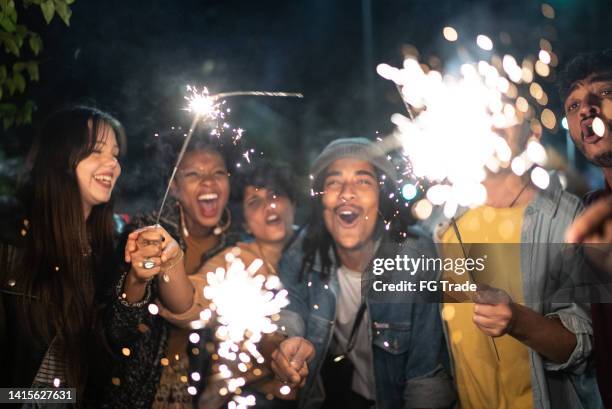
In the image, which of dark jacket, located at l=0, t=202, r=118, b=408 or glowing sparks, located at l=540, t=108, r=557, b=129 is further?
dark jacket, located at l=0, t=202, r=118, b=408

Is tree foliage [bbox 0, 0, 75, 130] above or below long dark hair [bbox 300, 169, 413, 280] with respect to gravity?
above

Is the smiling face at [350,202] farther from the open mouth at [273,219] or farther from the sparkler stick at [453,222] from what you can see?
the sparkler stick at [453,222]

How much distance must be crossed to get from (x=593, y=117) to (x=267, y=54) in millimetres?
1713

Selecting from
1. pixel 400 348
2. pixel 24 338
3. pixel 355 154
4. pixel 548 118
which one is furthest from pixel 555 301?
pixel 24 338

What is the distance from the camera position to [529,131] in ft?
10.5

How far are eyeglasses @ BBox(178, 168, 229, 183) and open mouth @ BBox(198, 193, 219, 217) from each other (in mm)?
83

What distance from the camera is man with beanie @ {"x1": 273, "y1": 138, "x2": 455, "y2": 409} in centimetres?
320

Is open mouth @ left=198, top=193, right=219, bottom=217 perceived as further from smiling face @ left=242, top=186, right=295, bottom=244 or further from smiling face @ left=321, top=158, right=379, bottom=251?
smiling face @ left=321, top=158, right=379, bottom=251

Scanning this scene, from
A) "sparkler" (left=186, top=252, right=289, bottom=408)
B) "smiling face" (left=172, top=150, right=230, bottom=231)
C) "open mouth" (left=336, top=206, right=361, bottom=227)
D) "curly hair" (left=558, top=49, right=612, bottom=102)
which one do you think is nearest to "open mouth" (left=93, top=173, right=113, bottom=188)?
"smiling face" (left=172, top=150, right=230, bottom=231)

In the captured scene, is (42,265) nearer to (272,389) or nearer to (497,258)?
(272,389)

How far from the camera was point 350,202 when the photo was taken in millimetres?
3199

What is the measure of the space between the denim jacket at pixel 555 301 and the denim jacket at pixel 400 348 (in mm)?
461

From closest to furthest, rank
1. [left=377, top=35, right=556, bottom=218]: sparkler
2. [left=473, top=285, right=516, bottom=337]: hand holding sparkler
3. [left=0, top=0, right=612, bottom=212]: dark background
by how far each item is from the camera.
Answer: [left=473, top=285, right=516, bottom=337]: hand holding sparkler < [left=377, top=35, right=556, bottom=218]: sparkler < [left=0, top=0, right=612, bottom=212]: dark background

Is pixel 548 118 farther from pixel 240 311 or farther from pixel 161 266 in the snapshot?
pixel 161 266
